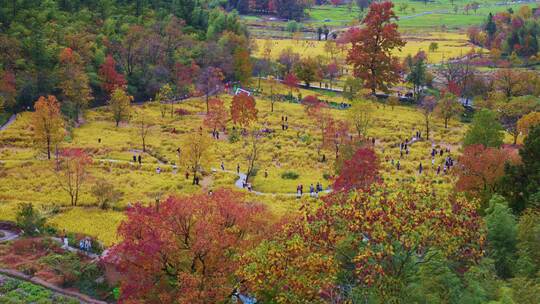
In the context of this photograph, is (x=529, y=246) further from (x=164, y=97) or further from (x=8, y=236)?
(x=164, y=97)

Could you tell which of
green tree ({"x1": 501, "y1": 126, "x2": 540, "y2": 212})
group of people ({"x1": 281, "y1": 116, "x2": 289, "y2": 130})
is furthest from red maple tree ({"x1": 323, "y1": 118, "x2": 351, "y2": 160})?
green tree ({"x1": 501, "y1": 126, "x2": 540, "y2": 212})

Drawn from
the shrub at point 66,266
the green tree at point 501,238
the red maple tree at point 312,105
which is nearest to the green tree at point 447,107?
the red maple tree at point 312,105

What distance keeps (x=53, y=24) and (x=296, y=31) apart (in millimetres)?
90707

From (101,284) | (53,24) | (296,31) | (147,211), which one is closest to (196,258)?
(147,211)

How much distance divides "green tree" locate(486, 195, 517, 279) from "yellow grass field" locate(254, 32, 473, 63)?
100253mm

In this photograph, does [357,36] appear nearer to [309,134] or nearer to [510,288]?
[309,134]

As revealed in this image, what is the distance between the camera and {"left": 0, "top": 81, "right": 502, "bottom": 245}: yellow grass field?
49812mm

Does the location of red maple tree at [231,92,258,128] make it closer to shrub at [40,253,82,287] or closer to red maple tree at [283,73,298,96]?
red maple tree at [283,73,298,96]

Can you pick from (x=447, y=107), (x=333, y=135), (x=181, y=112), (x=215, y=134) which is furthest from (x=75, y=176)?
(x=447, y=107)

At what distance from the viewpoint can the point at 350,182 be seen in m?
39.2

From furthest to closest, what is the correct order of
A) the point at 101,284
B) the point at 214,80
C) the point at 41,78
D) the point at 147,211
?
the point at 214,80 < the point at 41,78 < the point at 101,284 < the point at 147,211

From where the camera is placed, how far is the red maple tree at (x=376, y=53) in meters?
97.8

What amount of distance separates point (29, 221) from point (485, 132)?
3796 centimetres

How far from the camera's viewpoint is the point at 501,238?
26.0 metres
